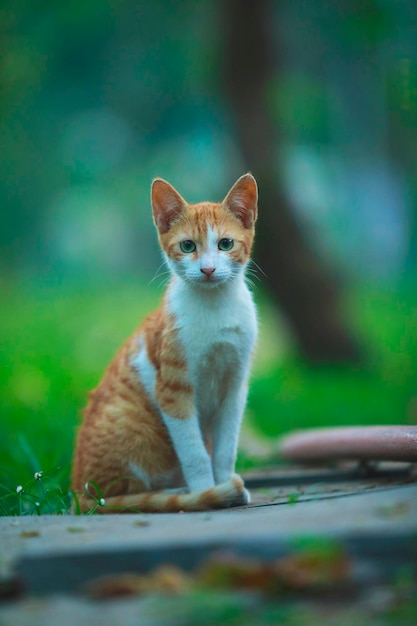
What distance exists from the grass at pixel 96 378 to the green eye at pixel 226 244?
3.81 ft

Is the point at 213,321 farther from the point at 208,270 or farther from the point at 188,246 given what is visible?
the point at 188,246

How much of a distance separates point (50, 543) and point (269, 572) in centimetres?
60

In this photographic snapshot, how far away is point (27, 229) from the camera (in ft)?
52.0

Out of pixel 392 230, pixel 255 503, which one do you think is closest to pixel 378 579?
pixel 255 503

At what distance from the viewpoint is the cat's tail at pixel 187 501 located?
278cm

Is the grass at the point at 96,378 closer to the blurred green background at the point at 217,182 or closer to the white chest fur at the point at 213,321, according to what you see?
the blurred green background at the point at 217,182

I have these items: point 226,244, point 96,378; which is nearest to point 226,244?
point 226,244

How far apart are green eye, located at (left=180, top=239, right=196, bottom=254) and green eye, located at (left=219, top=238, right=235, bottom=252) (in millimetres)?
110

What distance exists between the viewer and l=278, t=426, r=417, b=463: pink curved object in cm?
295

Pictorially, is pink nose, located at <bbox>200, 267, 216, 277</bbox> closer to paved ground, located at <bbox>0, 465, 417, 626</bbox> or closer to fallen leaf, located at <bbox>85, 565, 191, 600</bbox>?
paved ground, located at <bbox>0, 465, 417, 626</bbox>

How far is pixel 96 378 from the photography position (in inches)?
272

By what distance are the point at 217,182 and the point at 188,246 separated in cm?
944

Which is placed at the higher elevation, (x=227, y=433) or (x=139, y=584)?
(x=139, y=584)

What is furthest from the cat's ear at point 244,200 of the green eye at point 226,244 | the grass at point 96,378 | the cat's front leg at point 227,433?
the grass at point 96,378
